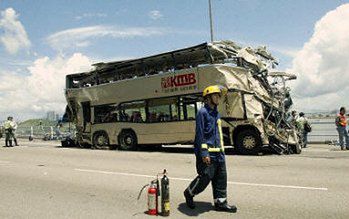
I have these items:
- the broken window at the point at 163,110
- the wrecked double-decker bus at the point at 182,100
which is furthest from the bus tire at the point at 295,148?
the broken window at the point at 163,110

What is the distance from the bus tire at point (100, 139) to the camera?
20.2 metres

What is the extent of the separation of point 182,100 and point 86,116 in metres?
6.28

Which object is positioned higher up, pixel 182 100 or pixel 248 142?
pixel 182 100

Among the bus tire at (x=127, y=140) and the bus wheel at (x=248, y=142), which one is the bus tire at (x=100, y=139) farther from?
the bus wheel at (x=248, y=142)

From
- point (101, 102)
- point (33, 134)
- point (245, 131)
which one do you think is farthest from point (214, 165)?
point (33, 134)

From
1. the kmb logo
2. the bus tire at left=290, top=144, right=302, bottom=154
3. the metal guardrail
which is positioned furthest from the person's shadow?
the metal guardrail

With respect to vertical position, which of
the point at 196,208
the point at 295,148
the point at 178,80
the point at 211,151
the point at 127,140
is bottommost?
the point at 196,208

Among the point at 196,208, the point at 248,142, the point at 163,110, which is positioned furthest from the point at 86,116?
the point at 196,208

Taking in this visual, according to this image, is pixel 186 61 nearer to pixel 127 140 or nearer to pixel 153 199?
pixel 127 140

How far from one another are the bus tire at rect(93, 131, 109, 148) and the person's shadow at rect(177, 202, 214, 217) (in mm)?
13253

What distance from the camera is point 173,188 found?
8.75m

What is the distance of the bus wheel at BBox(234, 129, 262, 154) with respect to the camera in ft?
49.4

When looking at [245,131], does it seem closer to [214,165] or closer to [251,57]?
[251,57]

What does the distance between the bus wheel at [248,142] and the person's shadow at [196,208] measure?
810 cm
